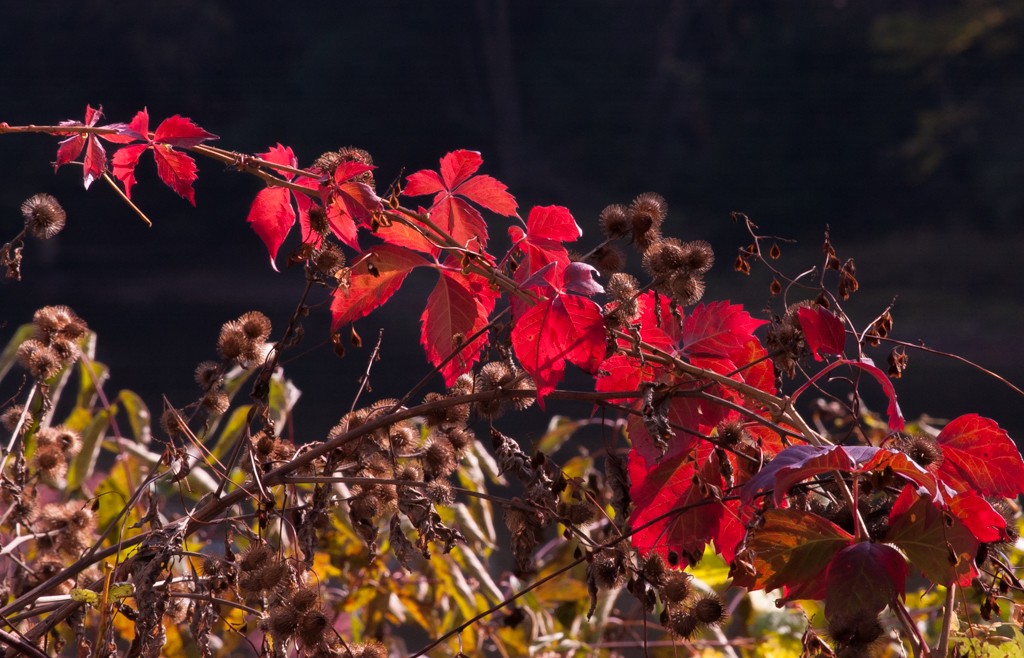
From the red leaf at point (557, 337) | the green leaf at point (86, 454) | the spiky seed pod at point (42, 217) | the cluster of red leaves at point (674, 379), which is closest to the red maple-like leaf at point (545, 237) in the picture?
the cluster of red leaves at point (674, 379)

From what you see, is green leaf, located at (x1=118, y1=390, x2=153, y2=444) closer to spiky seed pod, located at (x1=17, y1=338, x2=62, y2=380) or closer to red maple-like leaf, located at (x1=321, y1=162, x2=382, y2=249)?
spiky seed pod, located at (x1=17, y1=338, x2=62, y2=380)

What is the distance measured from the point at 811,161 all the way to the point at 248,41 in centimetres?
978

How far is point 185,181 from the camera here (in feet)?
2.39

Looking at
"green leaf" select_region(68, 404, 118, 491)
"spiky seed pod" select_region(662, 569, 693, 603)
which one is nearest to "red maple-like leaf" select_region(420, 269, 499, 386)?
"spiky seed pod" select_region(662, 569, 693, 603)

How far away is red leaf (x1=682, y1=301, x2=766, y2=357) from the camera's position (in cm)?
69

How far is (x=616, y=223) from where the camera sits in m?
0.68

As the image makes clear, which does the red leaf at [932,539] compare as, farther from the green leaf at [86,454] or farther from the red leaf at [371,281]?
the green leaf at [86,454]

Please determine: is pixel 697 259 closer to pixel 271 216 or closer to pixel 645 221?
pixel 645 221

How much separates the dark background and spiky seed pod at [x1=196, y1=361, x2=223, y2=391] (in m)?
10.0

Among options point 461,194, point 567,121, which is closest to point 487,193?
point 461,194

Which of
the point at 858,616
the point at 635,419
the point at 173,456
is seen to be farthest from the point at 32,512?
the point at 858,616

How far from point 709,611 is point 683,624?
0.7 inches

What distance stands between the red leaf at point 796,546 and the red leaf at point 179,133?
0.42m

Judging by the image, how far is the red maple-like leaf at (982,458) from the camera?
0.62m
